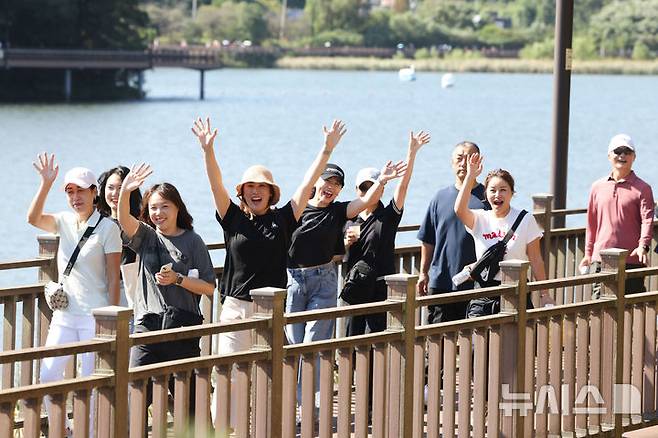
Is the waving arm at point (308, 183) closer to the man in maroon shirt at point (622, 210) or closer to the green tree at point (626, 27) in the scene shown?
the man in maroon shirt at point (622, 210)

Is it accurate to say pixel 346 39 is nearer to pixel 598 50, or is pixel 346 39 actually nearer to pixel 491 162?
pixel 598 50

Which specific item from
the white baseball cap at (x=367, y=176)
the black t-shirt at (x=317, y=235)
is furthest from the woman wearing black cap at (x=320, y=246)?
the white baseball cap at (x=367, y=176)

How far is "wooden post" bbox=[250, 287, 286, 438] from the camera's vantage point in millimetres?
6289

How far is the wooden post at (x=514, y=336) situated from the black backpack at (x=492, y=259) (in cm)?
86

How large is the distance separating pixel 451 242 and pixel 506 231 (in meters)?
0.61

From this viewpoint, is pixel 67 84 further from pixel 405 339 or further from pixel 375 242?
pixel 405 339

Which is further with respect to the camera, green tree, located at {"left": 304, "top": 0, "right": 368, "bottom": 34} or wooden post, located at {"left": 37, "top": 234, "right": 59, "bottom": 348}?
green tree, located at {"left": 304, "top": 0, "right": 368, "bottom": 34}

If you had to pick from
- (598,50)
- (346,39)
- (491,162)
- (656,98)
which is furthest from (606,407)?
(346,39)

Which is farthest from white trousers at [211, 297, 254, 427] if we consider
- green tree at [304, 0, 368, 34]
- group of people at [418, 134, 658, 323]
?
green tree at [304, 0, 368, 34]

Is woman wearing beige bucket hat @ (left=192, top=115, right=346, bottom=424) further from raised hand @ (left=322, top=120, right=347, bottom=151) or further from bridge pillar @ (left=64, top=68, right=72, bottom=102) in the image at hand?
bridge pillar @ (left=64, top=68, right=72, bottom=102)

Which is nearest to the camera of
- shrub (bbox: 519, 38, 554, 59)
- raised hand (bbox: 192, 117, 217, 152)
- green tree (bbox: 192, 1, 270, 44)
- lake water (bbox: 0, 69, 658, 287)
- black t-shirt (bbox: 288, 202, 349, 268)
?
raised hand (bbox: 192, 117, 217, 152)

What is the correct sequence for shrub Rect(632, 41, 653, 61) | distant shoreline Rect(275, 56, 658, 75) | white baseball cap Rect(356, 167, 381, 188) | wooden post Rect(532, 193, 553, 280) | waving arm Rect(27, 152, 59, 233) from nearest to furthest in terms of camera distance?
1. waving arm Rect(27, 152, 59, 233)
2. white baseball cap Rect(356, 167, 381, 188)
3. wooden post Rect(532, 193, 553, 280)
4. shrub Rect(632, 41, 653, 61)
5. distant shoreline Rect(275, 56, 658, 75)

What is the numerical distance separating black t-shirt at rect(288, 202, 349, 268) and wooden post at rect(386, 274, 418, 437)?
5.16 ft

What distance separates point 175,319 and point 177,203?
565 mm
